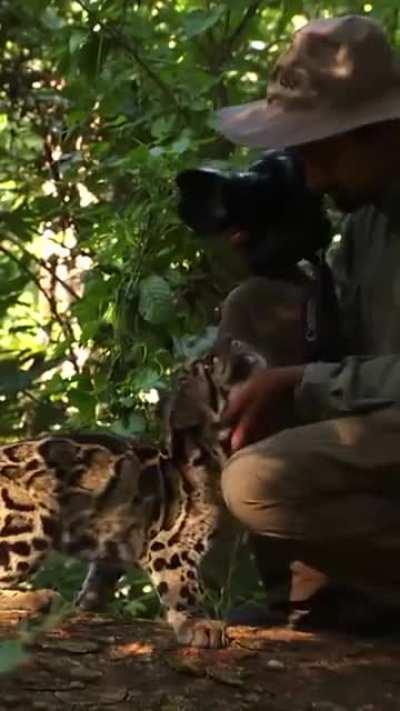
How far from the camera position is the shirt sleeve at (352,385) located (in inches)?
127

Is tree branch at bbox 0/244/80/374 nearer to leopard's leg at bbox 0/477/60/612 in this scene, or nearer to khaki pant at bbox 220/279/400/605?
leopard's leg at bbox 0/477/60/612

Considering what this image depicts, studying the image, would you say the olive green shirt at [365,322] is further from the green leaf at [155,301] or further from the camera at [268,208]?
the green leaf at [155,301]

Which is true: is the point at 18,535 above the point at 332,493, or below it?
below

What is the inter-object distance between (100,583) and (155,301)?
0.92m

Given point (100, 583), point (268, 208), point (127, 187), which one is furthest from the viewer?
point (127, 187)

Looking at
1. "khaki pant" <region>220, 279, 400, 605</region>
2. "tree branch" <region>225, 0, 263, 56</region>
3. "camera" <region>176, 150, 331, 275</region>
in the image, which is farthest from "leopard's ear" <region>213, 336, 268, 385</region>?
"tree branch" <region>225, 0, 263, 56</region>

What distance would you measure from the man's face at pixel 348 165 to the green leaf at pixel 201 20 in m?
1.12

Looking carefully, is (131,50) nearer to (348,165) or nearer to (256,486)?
(348,165)

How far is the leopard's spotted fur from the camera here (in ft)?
14.3

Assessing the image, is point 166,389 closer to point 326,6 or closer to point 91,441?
point 91,441

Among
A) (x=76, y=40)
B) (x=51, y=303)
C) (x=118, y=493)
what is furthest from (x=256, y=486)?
(x=51, y=303)

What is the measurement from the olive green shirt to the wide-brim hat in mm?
222

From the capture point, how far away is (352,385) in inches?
129

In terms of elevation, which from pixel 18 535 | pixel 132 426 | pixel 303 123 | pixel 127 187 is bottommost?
pixel 18 535
